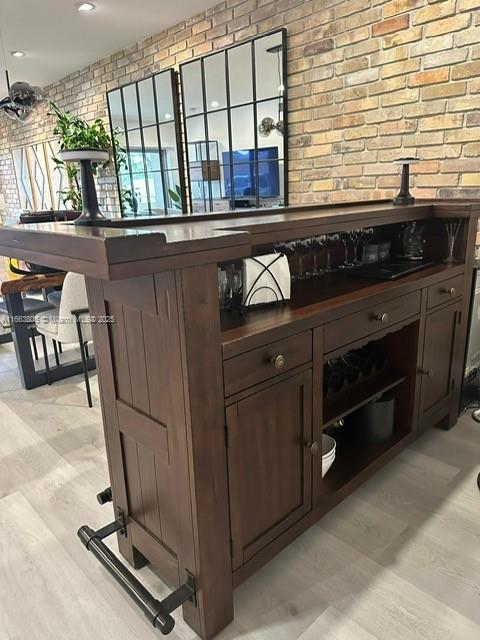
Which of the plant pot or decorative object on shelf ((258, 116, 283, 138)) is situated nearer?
the plant pot

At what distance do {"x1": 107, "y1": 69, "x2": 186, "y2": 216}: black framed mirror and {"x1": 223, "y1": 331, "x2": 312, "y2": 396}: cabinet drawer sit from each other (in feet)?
11.0

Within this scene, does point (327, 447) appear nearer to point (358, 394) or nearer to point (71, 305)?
point (358, 394)

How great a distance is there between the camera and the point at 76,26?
4109mm

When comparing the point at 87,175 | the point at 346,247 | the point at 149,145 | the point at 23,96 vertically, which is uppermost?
the point at 23,96

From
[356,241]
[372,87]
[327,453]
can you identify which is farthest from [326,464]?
[372,87]

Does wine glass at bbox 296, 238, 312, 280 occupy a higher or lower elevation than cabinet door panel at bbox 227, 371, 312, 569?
higher

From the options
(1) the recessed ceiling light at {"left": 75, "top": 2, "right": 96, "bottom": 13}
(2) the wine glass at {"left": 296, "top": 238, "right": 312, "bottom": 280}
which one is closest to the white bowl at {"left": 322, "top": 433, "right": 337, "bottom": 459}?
(2) the wine glass at {"left": 296, "top": 238, "right": 312, "bottom": 280}

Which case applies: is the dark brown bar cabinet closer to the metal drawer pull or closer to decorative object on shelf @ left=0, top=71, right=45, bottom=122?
the metal drawer pull

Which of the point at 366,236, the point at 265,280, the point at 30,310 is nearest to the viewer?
the point at 265,280

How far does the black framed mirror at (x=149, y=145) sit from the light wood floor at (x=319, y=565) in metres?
3.01

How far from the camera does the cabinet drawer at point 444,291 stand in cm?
200

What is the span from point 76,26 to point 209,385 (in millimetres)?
4319

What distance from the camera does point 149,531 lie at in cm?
146

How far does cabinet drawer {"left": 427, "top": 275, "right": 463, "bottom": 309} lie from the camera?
78.9 inches
